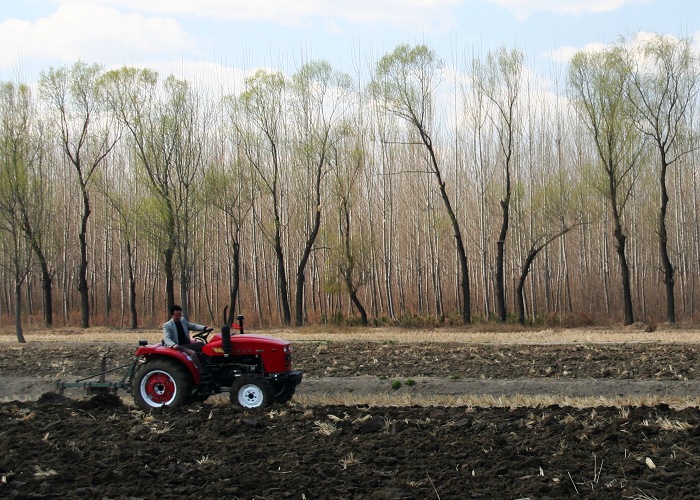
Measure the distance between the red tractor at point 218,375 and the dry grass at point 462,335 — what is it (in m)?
14.5

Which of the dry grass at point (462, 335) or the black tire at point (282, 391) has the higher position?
the black tire at point (282, 391)

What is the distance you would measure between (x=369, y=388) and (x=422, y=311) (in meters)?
29.9

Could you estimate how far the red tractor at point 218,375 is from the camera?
1238 cm

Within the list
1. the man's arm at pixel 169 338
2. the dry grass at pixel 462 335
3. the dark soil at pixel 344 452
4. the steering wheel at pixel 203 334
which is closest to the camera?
the dark soil at pixel 344 452

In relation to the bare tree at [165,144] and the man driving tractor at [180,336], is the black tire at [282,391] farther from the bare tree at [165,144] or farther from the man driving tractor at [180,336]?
the bare tree at [165,144]

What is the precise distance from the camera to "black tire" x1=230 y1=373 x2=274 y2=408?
12.3 metres

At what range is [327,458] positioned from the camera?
28.2ft

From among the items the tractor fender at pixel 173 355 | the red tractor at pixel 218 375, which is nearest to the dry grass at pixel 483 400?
the red tractor at pixel 218 375

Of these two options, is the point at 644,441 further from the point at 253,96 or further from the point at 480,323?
the point at 253,96

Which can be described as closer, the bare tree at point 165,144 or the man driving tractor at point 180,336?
the man driving tractor at point 180,336

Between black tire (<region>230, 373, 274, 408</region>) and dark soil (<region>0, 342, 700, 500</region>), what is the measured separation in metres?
Answer: 0.52

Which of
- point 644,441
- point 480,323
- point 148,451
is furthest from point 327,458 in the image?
point 480,323

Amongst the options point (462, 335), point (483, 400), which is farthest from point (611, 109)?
point (483, 400)

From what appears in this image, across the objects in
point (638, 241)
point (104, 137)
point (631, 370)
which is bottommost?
point (631, 370)
